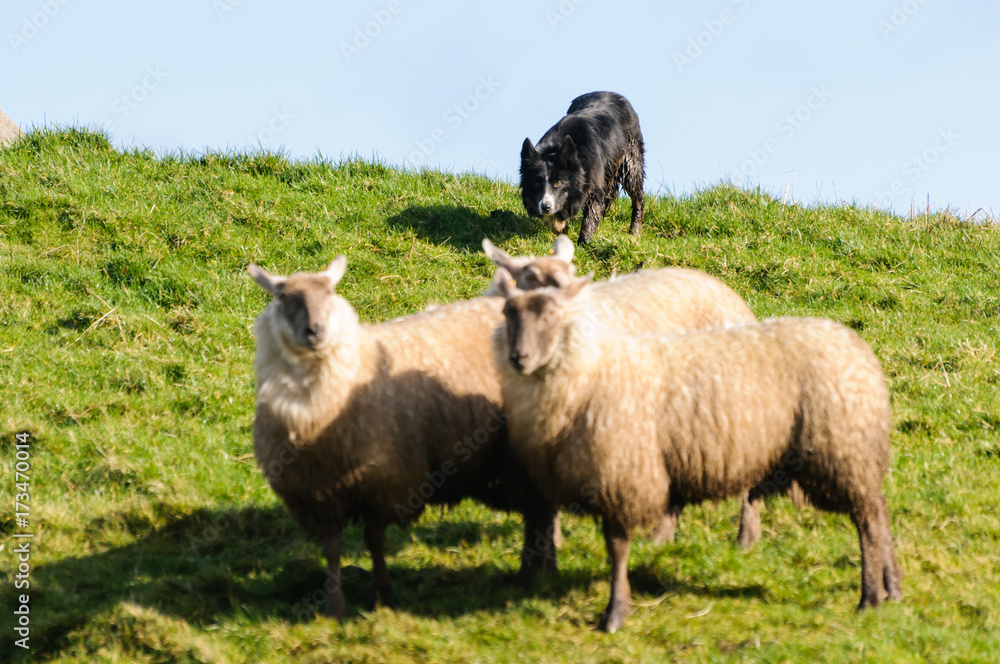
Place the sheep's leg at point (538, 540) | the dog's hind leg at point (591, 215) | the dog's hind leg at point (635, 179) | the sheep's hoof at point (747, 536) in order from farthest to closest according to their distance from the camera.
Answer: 1. the dog's hind leg at point (635, 179)
2. the dog's hind leg at point (591, 215)
3. the sheep's hoof at point (747, 536)
4. the sheep's leg at point (538, 540)

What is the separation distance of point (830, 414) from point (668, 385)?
0.86 m

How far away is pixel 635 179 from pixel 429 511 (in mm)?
6323

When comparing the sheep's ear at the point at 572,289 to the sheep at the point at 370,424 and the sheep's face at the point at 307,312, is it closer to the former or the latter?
the sheep at the point at 370,424

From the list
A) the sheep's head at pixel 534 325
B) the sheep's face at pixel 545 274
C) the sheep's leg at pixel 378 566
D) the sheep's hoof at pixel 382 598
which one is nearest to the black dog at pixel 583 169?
the sheep's face at pixel 545 274

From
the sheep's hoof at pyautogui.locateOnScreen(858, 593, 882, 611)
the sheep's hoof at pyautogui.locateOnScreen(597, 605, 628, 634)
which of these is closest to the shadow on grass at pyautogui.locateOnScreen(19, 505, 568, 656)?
the sheep's hoof at pyautogui.locateOnScreen(597, 605, 628, 634)

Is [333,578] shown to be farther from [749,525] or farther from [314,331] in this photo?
[749,525]

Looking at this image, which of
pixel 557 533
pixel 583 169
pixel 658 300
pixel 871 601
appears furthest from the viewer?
pixel 583 169

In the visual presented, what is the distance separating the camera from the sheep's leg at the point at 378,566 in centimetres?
536

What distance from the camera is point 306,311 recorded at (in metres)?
4.93

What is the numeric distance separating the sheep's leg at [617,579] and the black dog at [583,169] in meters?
6.09

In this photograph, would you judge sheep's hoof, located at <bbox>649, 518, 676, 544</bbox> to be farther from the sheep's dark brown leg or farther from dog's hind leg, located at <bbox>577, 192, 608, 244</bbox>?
dog's hind leg, located at <bbox>577, 192, 608, 244</bbox>

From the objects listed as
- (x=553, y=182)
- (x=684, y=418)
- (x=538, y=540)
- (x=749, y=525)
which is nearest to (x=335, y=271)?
(x=538, y=540)

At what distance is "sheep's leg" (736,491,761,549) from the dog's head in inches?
209

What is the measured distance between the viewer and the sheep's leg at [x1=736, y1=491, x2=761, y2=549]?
6074mm
